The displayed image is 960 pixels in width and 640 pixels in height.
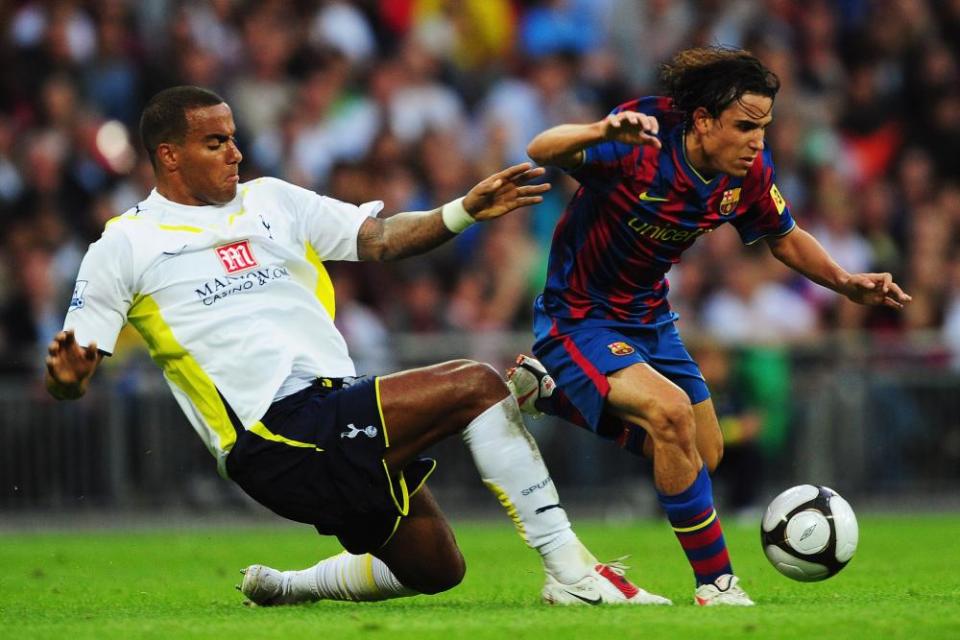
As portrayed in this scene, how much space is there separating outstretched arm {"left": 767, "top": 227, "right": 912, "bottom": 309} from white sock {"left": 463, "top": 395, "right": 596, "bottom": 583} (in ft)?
6.42

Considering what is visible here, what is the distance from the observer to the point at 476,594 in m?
8.62

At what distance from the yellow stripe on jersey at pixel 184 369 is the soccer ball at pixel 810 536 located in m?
2.60

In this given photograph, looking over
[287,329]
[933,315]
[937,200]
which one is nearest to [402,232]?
[287,329]

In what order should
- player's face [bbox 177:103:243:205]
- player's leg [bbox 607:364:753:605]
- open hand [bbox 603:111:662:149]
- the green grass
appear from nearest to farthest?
the green grass
open hand [bbox 603:111:662:149]
player's leg [bbox 607:364:753:605]
player's face [bbox 177:103:243:205]

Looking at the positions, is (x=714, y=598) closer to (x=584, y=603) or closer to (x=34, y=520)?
(x=584, y=603)

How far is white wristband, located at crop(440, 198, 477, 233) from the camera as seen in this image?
7332mm

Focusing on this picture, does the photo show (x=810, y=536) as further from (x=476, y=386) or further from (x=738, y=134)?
(x=738, y=134)

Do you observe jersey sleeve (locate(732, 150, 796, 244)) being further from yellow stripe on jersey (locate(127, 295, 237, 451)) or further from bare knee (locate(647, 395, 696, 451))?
yellow stripe on jersey (locate(127, 295, 237, 451))

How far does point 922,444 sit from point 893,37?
5540 millimetres

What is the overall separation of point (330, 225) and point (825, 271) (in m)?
2.54

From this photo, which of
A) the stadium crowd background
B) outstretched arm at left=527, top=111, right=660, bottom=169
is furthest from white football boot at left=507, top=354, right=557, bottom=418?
the stadium crowd background

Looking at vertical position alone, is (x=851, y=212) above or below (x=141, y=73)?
below

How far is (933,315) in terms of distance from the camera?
637 inches

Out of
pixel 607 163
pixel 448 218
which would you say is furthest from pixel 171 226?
pixel 607 163
